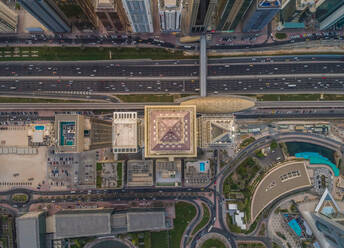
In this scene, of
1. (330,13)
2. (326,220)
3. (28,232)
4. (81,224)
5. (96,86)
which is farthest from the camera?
(96,86)

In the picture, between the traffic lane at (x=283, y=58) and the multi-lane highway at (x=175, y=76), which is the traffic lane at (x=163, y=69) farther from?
the traffic lane at (x=283, y=58)

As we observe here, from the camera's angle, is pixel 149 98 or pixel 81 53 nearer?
pixel 149 98

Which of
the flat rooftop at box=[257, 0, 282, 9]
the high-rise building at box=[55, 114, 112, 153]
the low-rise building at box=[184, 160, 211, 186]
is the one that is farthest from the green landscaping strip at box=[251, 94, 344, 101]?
the high-rise building at box=[55, 114, 112, 153]

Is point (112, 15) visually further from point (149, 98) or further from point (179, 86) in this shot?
point (179, 86)

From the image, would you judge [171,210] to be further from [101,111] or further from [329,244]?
[329,244]

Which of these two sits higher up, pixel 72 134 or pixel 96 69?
pixel 96 69

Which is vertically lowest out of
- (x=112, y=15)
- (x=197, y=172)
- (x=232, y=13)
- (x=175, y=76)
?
(x=197, y=172)

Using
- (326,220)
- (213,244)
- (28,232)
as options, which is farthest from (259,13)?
(28,232)
